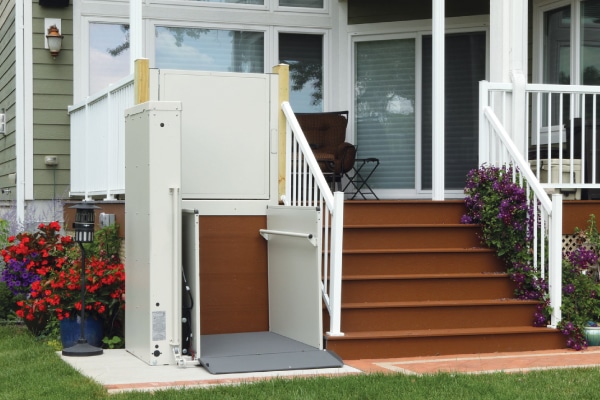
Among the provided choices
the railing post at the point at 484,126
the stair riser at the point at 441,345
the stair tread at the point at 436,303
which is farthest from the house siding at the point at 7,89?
the stair riser at the point at 441,345

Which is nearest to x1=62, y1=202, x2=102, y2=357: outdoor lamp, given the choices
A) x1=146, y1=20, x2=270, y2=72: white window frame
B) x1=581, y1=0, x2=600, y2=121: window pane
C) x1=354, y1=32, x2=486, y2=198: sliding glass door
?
x1=146, y1=20, x2=270, y2=72: white window frame

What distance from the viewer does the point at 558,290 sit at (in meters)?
7.62

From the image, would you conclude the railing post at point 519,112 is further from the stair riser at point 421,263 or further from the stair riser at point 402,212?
the stair riser at point 421,263

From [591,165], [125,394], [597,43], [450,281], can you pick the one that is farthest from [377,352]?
[597,43]

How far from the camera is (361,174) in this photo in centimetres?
1115

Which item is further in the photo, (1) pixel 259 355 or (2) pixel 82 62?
(2) pixel 82 62

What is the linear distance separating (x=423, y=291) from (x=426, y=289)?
0.10ft

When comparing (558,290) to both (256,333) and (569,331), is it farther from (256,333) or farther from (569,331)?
(256,333)

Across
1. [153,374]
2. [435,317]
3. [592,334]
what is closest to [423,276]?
[435,317]

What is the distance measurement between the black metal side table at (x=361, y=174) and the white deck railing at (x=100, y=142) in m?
2.77

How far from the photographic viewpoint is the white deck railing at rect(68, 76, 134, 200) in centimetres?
873

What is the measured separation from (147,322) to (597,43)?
5748 millimetres

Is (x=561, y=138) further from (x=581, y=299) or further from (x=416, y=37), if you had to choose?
(x=416, y=37)

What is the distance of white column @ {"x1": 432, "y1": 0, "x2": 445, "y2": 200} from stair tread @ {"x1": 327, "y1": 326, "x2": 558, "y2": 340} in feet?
5.98
